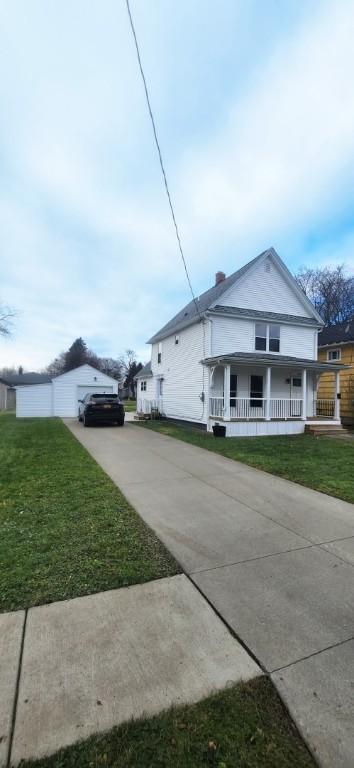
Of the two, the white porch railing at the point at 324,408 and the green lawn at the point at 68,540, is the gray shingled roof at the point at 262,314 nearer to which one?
the white porch railing at the point at 324,408

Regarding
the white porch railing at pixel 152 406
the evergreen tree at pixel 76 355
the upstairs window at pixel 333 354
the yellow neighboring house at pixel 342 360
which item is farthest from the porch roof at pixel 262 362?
the evergreen tree at pixel 76 355

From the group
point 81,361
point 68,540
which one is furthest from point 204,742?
point 81,361

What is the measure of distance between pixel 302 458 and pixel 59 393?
1761 cm

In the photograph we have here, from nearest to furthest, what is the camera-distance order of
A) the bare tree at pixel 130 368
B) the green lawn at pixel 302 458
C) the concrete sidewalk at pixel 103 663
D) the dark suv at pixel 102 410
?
the concrete sidewalk at pixel 103 663, the green lawn at pixel 302 458, the dark suv at pixel 102 410, the bare tree at pixel 130 368

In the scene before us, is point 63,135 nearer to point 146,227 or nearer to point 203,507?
point 146,227

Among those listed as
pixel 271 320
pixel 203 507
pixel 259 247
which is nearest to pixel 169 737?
pixel 203 507

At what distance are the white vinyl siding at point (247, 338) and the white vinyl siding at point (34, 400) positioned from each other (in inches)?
503

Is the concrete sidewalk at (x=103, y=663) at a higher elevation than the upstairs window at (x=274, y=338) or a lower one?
lower

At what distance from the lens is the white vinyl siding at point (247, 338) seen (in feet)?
47.2

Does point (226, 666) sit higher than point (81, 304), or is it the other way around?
point (81, 304)

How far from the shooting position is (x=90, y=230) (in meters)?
12.2

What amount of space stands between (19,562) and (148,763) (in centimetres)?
212

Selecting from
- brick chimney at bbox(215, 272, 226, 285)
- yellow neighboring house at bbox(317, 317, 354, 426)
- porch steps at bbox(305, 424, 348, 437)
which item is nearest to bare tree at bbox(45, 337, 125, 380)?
brick chimney at bbox(215, 272, 226, 285)

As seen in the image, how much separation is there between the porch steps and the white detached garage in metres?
14.2
